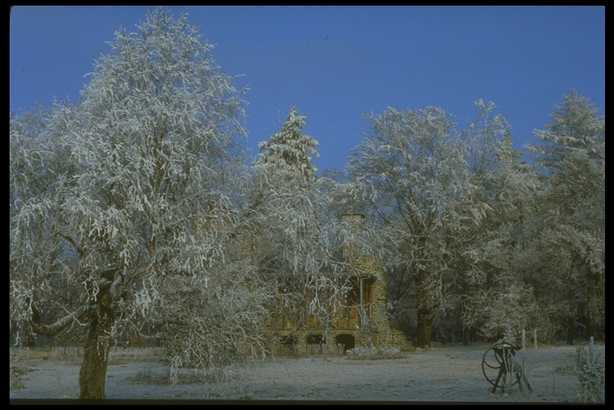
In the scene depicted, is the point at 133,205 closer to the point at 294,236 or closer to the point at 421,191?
the point at 294,236

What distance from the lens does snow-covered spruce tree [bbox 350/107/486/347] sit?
11.3 m

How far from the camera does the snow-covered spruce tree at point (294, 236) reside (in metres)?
10.5

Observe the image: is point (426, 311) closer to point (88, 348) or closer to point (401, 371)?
point (401, 371)

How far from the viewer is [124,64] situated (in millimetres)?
10523

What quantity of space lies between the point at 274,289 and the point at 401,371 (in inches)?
93.1

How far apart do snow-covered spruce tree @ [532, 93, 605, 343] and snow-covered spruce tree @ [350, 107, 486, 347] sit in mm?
1206

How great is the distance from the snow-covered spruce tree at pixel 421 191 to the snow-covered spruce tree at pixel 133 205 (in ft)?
8.21

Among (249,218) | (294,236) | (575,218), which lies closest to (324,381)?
(294,236)

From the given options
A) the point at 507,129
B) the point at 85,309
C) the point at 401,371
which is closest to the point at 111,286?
the point at 85,309

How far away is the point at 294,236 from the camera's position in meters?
10.4

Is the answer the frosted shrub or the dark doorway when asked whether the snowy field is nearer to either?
the frosted shrub

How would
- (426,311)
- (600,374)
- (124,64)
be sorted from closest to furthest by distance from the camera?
1. (600,374)
2. (124,64)
3. (426,311)

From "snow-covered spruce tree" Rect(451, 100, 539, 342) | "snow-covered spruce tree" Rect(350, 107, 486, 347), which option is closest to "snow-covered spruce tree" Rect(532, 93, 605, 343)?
"snow-covered spruce tree" Rect(451, 100, 539, 342)

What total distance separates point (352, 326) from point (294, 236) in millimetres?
1891
